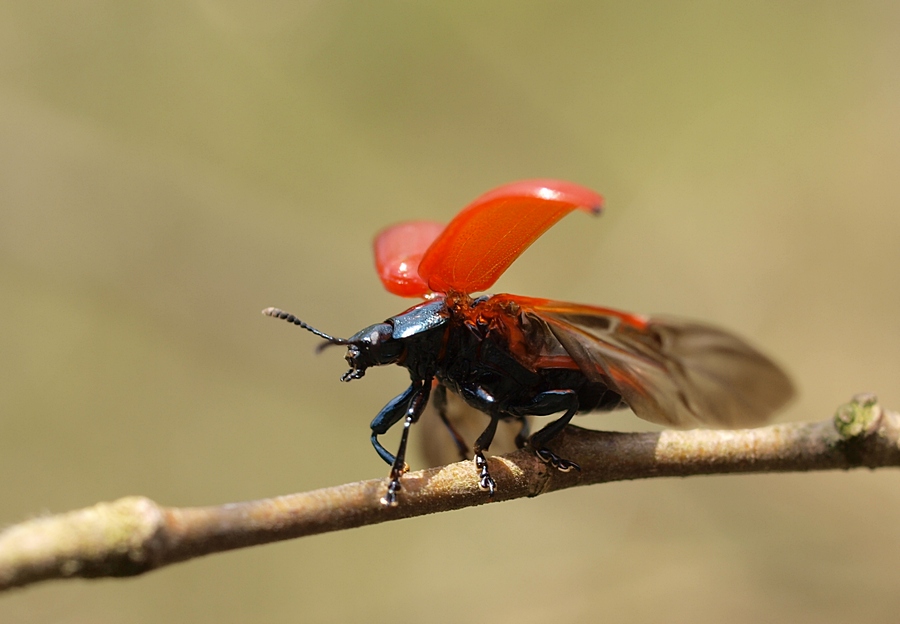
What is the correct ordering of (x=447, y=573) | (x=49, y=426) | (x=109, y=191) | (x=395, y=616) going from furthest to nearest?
(x=49, y=426), (x=447, y=573), (x=109, y=191), (x=395, y=616)

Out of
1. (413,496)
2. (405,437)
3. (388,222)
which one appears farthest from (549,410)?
(388,222)

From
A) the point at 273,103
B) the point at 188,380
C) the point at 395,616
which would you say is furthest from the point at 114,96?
the point at 395,616

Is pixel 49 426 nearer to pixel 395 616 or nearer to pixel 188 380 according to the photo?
pixel 188 380

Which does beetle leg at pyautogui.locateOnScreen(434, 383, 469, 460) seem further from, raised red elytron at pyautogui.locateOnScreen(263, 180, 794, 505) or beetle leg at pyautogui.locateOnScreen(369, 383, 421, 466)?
beetle leg at pyautogui.locateOnScreen(369, 383, 421, 466)

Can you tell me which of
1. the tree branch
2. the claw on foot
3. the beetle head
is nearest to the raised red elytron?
the beetle head

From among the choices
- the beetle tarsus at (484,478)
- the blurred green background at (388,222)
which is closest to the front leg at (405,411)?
the beetle tarsus at (484,478)

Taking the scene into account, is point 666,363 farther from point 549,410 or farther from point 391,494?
point 391,494

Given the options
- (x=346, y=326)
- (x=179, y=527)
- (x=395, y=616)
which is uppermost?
(x=346, y=326)
